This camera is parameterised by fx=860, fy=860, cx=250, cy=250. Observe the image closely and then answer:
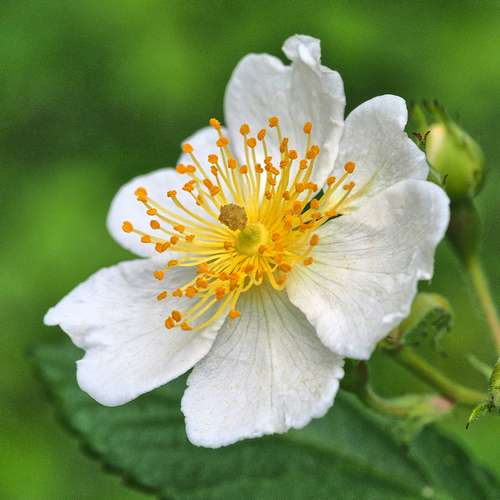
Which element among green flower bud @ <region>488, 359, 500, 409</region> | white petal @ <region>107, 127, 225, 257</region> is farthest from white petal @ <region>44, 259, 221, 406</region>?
green flower bud @ <region>488, 359, 500, 409</region>

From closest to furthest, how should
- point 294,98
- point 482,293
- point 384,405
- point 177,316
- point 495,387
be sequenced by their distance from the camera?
point 495,387 < point 177,316 < point 384,405 < point 294,98 < point 482,293

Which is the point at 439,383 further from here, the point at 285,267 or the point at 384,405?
the point at 285,267

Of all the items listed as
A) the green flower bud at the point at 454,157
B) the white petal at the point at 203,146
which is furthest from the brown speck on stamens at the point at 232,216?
the green flower bud at the point at 454,157

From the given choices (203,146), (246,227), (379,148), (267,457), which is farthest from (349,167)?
(267,457)

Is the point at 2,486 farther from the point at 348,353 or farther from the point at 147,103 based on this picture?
the point at 348,353

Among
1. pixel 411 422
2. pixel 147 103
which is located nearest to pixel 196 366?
pixel 411 422

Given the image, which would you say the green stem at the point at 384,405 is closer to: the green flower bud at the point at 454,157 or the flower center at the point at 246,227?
the flower center at the point at 246,227

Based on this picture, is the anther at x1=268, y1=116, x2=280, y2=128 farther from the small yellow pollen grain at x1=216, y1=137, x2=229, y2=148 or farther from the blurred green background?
the blurred green background
